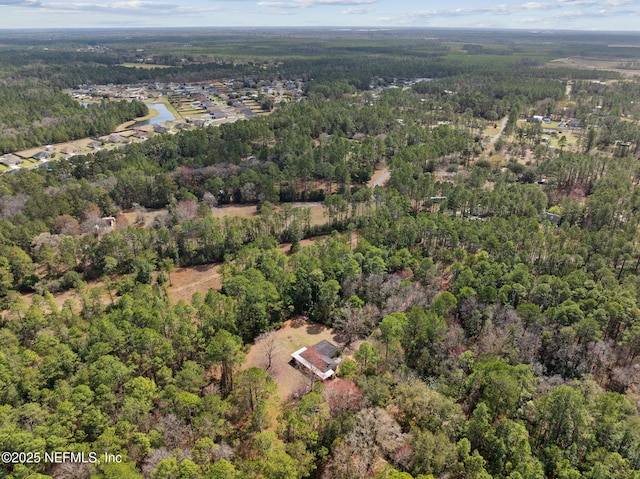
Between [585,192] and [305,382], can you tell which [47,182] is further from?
[585,192]

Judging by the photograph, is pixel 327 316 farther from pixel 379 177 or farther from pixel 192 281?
pixel 379 177

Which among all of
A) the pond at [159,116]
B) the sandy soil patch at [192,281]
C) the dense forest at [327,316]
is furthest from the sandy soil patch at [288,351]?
the pond at [159,116]

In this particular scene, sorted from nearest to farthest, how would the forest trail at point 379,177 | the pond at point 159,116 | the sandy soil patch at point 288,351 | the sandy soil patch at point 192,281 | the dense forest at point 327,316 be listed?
1. the dense forest at point 327,316
2. the sandy soil patch at point 288,351
3. the sandy soil patch at point 192,281
4. the forest trail at point 379,177
5. the pond at point 159,116

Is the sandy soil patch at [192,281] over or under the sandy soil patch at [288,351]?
under

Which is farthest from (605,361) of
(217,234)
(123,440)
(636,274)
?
(217,234)

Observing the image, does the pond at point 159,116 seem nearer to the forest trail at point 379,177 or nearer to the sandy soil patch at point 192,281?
the forest trail at point 379,177

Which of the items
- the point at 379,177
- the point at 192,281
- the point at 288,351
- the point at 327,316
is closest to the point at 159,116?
the point at 379,177

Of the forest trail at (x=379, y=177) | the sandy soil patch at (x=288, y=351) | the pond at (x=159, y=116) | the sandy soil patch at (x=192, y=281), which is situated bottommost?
the sandy soil patch at (x=192, y=281)
